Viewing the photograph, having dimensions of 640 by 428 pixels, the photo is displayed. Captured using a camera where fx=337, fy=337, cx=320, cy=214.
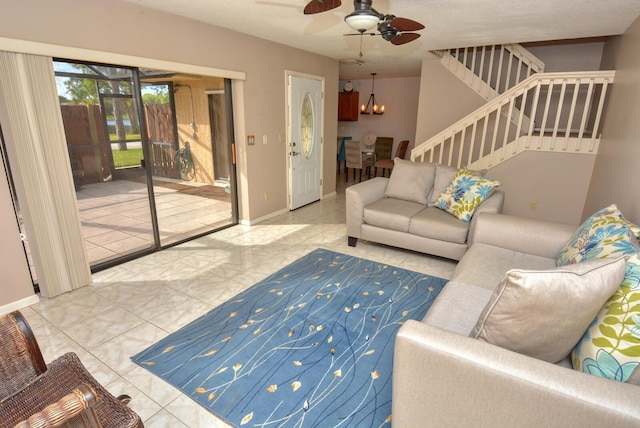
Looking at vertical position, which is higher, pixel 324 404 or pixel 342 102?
pixel 342 102

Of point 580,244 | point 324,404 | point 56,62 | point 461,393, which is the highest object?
point 56,62

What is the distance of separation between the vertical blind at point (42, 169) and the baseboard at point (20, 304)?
93mm

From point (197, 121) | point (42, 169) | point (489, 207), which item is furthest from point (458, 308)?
point (197, 121)

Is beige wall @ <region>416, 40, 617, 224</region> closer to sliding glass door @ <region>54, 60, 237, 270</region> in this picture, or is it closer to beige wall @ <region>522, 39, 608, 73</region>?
beige wall @ <region>522, 39, 608, 73</region>

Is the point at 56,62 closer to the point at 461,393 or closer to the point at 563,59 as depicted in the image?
the point at 461,393

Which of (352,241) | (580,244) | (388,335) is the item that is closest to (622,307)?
(580,244)

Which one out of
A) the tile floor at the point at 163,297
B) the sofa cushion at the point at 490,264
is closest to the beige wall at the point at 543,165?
the tile floor at the point at 163,297

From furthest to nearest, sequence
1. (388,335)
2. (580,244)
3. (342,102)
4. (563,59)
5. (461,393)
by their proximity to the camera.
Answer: (342,102), (563,59), (388,335), (580,244), (461,393)

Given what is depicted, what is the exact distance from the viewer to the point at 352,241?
4.04 meters

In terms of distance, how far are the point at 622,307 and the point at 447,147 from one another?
4.85 metres

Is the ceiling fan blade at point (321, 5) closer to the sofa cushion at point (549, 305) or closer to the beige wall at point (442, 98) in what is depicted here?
the sofa cushion at point (549, 305)

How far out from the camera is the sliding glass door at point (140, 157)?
3.14 meters

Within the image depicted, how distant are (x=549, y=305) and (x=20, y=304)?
3.57 metres

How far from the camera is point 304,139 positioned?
18.4 feet
